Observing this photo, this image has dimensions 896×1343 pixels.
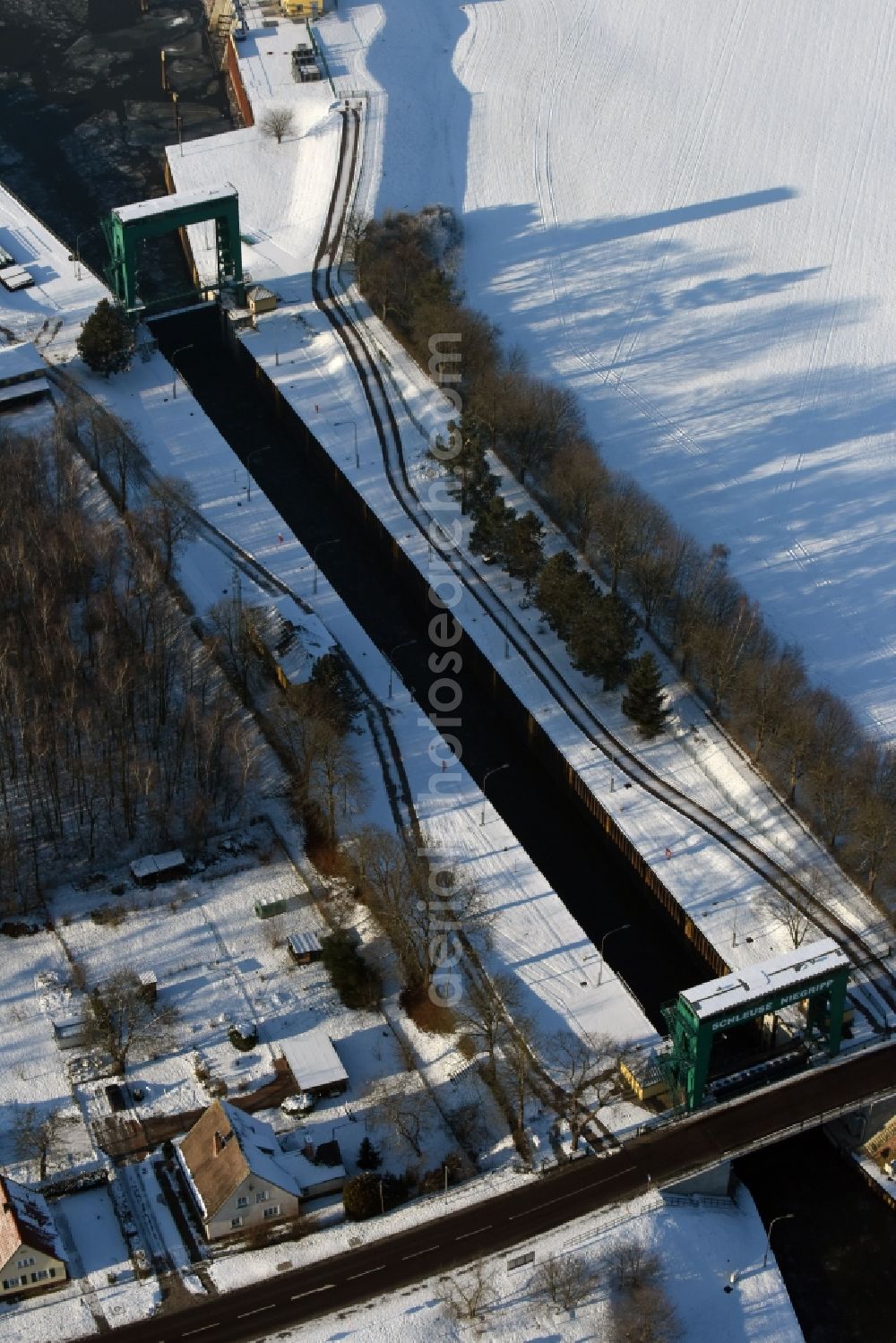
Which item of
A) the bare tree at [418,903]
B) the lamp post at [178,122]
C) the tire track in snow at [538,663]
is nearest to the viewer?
the bare tree at [418,903]

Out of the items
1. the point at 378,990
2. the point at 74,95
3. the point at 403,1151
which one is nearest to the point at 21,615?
the point at 378,990

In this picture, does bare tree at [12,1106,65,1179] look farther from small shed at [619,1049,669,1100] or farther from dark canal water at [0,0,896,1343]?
dark canal water at [0,0,896,1343]

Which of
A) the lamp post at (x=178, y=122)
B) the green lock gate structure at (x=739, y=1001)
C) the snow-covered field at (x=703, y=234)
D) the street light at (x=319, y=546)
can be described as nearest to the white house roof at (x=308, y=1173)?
the green lock gate structure at (x=739, y=1001)

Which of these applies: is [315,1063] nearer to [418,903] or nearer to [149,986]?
[149,986]

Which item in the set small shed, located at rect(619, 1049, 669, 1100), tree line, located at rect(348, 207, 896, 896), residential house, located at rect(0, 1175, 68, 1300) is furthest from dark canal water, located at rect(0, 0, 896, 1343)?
residential house, located at rect(0, 1175, 68, 1300)

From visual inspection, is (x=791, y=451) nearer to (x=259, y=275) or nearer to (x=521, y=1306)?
(x=259, y=275)

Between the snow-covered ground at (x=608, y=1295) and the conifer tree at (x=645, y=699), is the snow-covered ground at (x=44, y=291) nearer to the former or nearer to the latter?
the conifer tree at (x=645, y=699)
